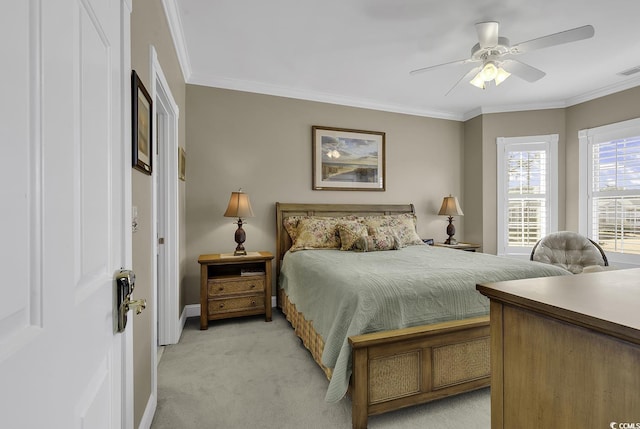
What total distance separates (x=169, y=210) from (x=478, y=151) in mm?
4292

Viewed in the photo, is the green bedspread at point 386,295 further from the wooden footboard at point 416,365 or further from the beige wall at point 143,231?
the beige wall at point 143,231

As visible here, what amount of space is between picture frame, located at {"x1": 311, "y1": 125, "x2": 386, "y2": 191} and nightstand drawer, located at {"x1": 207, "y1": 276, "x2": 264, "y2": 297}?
4.69ft

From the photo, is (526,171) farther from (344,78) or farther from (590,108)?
(344,78)

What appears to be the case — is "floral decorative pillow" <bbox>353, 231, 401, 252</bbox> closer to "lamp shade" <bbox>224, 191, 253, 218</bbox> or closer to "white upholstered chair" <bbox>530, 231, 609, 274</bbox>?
"lamp shade" <bbox>224, 191, 253, 218</bbox>

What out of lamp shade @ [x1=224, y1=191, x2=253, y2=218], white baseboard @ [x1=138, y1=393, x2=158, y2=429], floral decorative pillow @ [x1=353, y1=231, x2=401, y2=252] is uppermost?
lamp shade @ [x1=224, y1=191, x2=253, y2=218]

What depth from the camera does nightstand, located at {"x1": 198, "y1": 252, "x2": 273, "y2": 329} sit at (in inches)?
119

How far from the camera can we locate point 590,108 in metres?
3.94

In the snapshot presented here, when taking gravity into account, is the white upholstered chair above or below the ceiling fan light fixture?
below

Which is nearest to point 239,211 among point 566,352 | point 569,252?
point 566,352

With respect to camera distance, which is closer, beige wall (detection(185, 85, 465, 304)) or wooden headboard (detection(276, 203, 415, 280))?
beige wall (detection(185, 85, 465, 304))

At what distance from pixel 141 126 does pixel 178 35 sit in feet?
5.09

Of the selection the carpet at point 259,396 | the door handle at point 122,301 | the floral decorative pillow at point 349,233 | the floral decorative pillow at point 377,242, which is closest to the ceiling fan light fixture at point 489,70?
the floral decorative pillow at point 377,242

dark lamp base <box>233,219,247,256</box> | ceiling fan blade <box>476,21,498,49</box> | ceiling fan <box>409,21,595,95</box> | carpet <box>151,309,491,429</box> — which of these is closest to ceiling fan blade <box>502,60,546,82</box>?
ceiling fan <box>409,21,595,95</box>

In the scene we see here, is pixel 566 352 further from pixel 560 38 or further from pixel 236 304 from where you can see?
pixel 236 304
